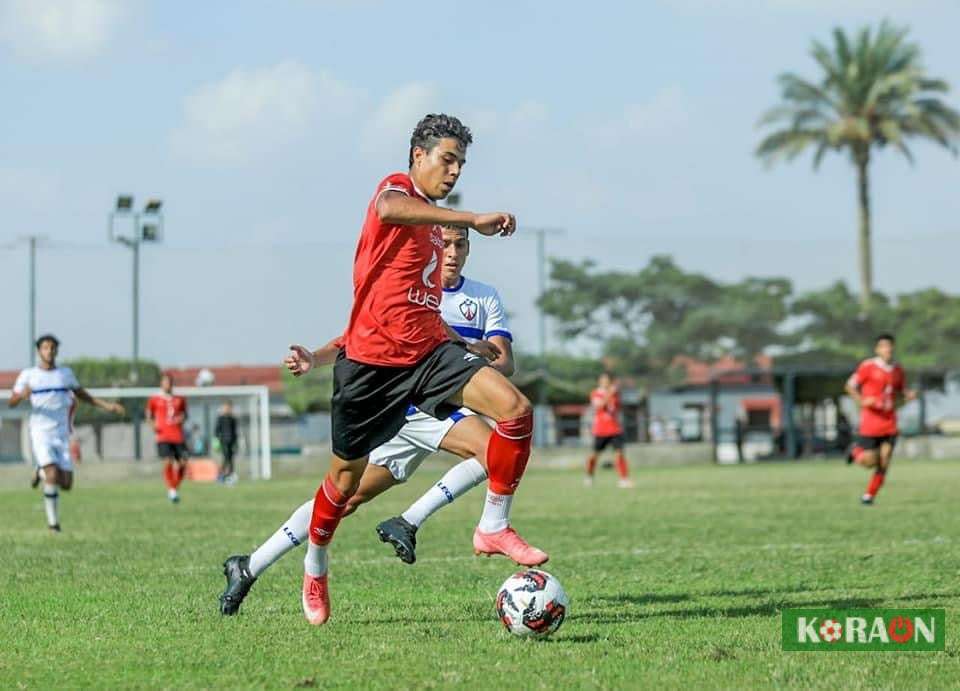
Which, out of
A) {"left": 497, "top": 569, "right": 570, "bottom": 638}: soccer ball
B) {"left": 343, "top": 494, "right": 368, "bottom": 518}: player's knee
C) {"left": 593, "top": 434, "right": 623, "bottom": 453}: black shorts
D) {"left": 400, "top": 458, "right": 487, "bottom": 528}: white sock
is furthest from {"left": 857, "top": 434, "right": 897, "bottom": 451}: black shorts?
{"left": 497, "top": 569, "right": 570, "bottom": 638}: soccer ball

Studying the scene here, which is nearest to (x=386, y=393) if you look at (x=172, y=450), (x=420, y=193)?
(x=420, y=193)

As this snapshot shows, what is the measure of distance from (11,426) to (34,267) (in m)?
5.60

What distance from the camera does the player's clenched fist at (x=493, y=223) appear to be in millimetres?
6883

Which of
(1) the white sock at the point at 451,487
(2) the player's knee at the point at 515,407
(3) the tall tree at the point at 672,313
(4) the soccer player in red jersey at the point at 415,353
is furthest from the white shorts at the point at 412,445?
(3) the tall tree at the point at 672,313

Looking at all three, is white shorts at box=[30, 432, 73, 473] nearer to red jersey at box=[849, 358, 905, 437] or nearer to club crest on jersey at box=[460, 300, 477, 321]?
club crest on jersey at box=[460, 300, 477, 321]

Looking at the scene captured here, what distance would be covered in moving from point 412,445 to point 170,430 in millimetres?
18715

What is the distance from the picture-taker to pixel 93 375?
44.4 metres

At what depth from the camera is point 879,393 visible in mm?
20328

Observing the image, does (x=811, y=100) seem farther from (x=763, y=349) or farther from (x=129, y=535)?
(x=129, y=535)

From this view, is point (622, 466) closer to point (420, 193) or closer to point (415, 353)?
point (415, 353)

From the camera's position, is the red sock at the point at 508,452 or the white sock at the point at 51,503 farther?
the white sock at the point at 51,503

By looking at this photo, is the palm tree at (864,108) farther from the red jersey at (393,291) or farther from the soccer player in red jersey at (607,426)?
the red jersey at (393,291)

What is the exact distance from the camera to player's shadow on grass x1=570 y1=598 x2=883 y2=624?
7.89 m

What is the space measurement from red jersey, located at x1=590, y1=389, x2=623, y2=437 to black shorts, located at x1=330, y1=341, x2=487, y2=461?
22.4m
